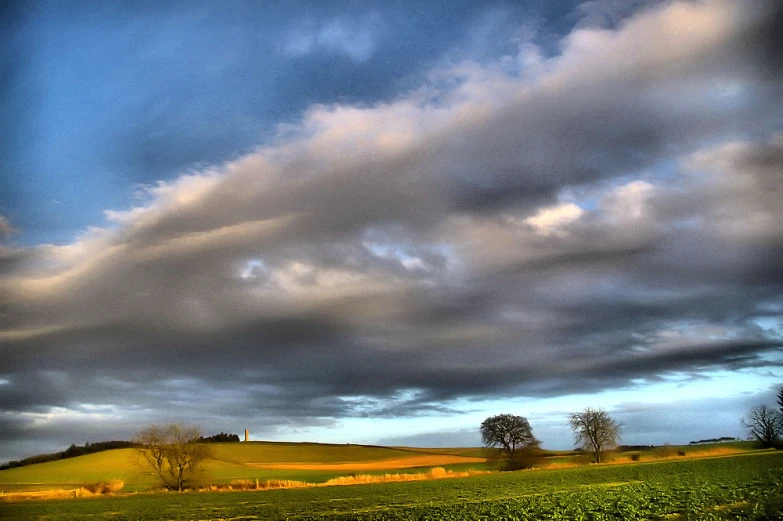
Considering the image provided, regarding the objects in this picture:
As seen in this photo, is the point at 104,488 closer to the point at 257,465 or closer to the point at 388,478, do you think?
the point at 388,478

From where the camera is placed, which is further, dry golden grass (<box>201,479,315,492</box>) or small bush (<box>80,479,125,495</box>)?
small bush (<box>80,479,125,495</box>)

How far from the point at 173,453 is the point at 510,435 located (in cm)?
6259

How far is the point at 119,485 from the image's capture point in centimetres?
8900

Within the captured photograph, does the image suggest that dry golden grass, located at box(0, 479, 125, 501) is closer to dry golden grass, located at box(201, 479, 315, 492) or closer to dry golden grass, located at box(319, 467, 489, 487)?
dry golden grass, located at box(201, 479, 315, 492)

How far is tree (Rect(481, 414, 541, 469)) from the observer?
383ft

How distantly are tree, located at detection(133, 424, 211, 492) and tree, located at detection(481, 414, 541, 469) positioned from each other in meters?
54.7

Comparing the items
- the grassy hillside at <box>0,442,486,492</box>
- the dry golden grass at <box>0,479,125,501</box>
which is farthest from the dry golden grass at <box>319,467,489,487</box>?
the dry golden grass at <box>0,479,125,501</box>

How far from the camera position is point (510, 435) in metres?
119

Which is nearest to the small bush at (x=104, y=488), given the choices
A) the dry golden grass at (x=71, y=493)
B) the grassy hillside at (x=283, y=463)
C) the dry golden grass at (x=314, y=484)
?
the dry golden grass at (x=71, y=493)

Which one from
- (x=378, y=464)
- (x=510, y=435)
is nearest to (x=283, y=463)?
(x=378, y=464)

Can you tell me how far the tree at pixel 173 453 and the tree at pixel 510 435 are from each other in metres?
54.7

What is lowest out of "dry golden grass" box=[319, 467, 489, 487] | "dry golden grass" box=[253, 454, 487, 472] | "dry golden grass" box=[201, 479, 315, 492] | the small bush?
"dry golden grass" box=[253, 454, 487, 472]

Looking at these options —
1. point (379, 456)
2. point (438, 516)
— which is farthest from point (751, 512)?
point (379, 456)

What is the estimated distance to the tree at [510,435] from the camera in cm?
11681
